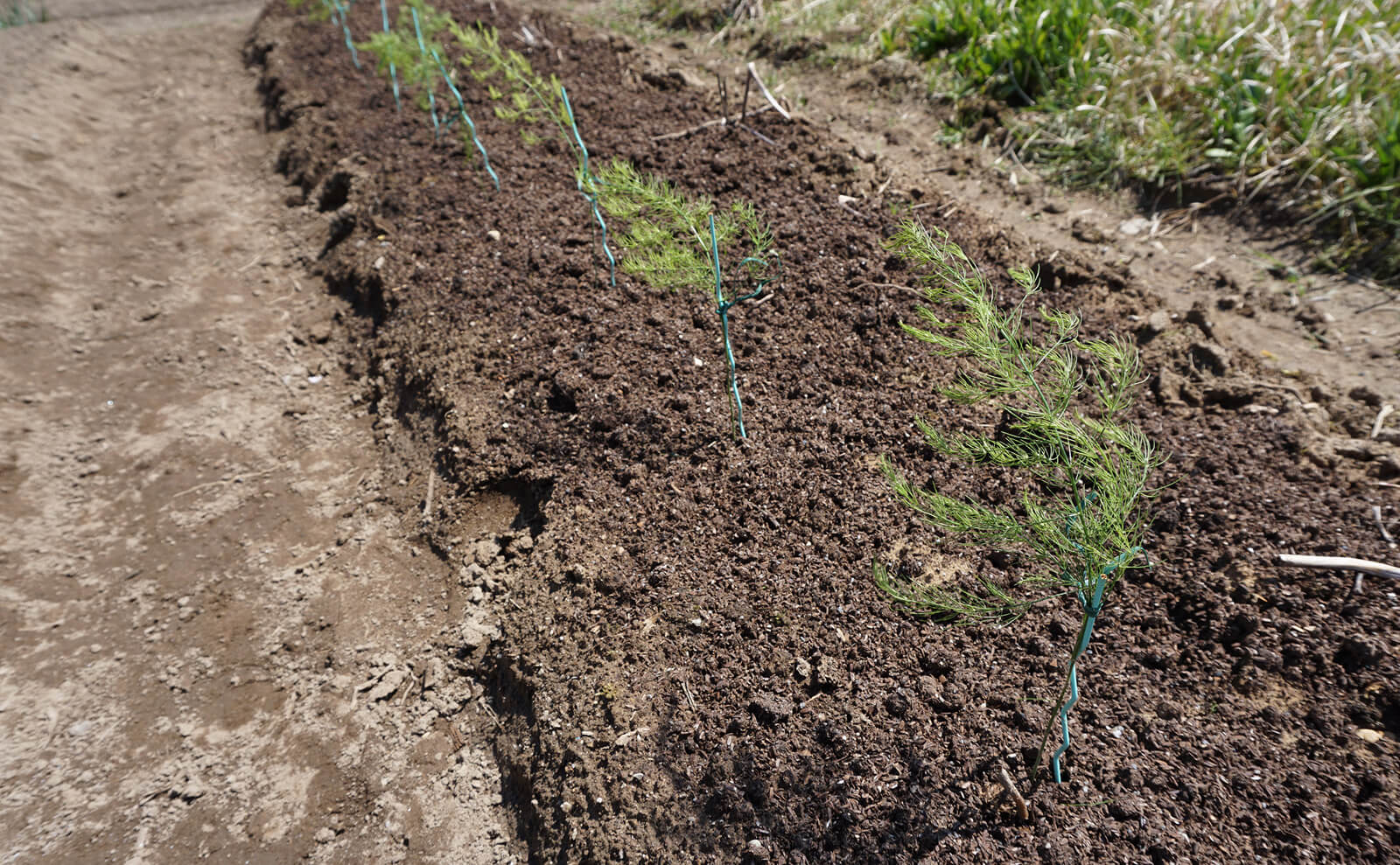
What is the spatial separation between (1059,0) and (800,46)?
57.8 inches

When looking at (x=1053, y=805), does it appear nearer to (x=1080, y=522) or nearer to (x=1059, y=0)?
(x=1080, y=522)

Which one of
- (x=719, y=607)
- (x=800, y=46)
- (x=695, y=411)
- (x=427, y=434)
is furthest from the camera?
(x=800, y=46)

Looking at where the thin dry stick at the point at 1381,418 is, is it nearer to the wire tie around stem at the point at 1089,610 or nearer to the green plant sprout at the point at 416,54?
the wire tie around stem at the point at 1089,610

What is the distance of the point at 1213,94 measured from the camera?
3.67m

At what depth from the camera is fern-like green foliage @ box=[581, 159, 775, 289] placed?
2.53 m

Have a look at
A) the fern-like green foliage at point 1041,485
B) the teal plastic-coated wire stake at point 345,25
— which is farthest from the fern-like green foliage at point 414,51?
the fern-like green foliage at point 1041,485

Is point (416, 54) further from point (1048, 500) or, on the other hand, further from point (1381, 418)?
point (1381, 418)

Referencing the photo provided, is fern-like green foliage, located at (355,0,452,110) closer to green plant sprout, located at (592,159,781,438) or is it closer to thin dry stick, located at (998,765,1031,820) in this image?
green plant sprout, located at (592,159,781,438)

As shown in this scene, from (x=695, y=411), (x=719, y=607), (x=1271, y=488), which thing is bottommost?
(x=719, y=607)

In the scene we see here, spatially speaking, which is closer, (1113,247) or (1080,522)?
(1080,522)

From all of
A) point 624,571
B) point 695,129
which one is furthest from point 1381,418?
point 695,129

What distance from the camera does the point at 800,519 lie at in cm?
241

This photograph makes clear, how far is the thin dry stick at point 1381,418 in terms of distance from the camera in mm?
2439

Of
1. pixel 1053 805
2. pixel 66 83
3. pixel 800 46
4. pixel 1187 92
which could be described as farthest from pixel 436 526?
pixel 66 83
